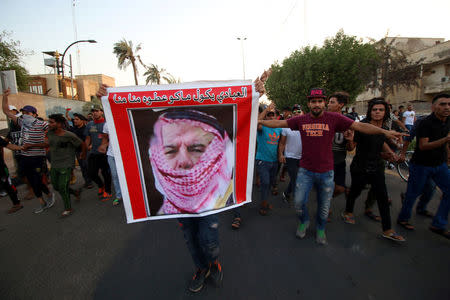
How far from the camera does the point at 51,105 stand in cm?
1680

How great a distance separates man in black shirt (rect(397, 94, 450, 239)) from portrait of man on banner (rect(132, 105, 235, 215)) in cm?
291

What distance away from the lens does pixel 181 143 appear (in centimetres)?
184

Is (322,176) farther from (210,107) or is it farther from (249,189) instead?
(210,107)

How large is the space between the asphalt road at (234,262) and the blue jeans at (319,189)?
0.43 m

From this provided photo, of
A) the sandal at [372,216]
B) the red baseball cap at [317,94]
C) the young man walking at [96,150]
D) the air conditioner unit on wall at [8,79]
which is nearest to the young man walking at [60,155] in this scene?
the young man walking at [96,150]

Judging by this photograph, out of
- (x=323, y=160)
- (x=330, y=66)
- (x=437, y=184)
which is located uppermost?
(x=330, y=66)

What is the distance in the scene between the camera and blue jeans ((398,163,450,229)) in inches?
117

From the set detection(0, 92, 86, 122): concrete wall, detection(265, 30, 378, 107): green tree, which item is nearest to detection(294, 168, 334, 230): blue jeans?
detection(0, 92, 86, 122): concrete wall

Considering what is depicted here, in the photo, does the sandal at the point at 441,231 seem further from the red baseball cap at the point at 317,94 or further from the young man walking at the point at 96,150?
the young man walking at the point at 96,150

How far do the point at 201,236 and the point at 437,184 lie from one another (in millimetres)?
3388

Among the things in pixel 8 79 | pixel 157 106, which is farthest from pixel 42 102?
pixel 157 106

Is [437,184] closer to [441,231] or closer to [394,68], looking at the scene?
[441,231]

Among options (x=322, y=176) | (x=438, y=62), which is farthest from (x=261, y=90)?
(x=438, y=62)

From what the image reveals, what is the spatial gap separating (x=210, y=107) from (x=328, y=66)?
76.6 ft
